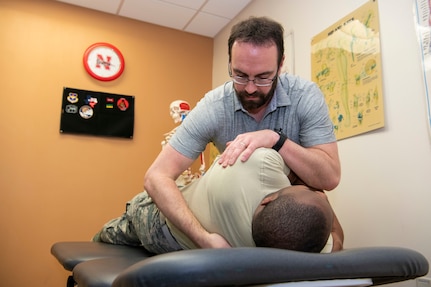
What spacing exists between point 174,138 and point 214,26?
215cm

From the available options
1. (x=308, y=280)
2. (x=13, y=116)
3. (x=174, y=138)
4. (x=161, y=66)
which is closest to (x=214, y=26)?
(x=161, y=66)

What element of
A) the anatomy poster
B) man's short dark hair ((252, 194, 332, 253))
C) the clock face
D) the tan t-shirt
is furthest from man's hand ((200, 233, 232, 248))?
the clock face

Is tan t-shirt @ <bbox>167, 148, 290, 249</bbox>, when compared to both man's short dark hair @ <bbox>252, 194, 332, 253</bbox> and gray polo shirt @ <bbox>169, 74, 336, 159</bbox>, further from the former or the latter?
gray polo shirt @ <bbox>169, 74, 336, 159</bbox>

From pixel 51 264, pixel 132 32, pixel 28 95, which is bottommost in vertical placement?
pixel 51 264

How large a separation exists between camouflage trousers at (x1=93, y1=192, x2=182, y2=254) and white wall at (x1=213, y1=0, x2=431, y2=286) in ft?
3.07

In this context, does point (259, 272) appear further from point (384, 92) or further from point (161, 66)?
point (161, 66)

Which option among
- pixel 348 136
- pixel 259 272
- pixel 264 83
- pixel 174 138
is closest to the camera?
pixel 259 272

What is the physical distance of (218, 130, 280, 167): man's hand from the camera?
0.91 meters

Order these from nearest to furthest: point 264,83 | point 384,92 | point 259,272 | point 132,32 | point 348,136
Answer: point 259,272, point 264,83, point 384,92, point 348,136, point 132,32

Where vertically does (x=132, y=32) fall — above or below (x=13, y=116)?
above

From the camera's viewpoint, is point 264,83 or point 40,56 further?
point 40,56

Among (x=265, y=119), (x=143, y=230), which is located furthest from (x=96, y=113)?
(x=265, y=119)

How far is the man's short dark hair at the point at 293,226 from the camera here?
0.74 m

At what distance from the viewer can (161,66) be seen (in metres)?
3.21
